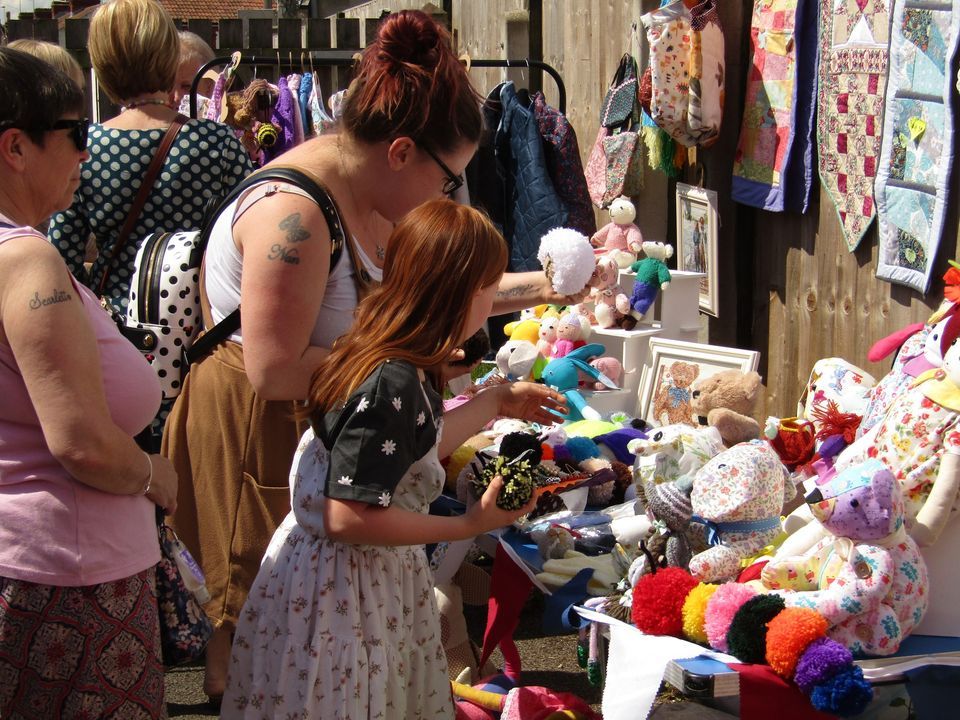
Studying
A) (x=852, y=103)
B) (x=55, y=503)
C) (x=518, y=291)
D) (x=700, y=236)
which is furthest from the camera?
(x=700, y=236)

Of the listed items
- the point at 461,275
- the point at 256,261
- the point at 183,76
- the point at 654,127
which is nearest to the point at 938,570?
the point at 461,275

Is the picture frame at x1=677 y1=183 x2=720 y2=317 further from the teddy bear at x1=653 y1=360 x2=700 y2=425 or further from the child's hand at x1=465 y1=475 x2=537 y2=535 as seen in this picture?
the child's hand at x1=465 y1=475 x2=537 y2=535

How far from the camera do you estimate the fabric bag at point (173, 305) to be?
2.25 metres

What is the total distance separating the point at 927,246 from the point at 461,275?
2050mm

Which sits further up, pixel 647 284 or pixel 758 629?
pixel 647 284

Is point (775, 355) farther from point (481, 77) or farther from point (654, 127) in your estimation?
point (481, 77)

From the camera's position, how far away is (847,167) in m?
3.63

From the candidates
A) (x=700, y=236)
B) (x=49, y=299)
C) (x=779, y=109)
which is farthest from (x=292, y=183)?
(x=700, y=236)

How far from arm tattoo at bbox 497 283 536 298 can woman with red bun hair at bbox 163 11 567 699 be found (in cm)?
49

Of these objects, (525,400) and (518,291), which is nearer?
(525,400)

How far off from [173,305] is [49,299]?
755 mm

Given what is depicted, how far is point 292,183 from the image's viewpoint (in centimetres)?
204

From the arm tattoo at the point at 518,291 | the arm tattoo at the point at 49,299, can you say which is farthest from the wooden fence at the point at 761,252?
the arm tattoo at the point at 49,299

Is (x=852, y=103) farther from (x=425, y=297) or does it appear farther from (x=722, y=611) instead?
(x=425, y=297)
